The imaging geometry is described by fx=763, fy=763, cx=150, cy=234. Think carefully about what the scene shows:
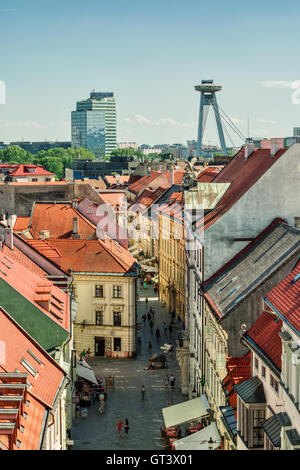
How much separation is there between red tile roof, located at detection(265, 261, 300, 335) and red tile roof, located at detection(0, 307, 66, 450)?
7.90m

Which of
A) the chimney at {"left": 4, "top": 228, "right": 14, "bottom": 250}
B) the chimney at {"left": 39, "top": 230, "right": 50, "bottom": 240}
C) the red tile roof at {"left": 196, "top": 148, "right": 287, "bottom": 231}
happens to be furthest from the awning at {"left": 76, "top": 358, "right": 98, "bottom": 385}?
the chimney at {"left": 39, "top": 230, "right": 50, "bottom": 240}

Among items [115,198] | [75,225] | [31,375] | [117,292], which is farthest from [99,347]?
[115,198]

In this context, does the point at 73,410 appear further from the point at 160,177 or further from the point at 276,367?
the point at 160,177

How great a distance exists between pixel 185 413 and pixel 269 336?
14401 mm

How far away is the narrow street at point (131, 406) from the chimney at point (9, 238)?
10.7m

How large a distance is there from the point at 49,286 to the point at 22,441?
17.8 metres

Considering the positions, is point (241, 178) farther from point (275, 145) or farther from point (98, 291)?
point (98, 291)

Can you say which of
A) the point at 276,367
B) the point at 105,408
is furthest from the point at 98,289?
the point at 276,367

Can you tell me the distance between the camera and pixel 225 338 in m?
34.2

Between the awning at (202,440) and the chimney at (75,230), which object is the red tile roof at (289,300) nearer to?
the awning at (202,440)

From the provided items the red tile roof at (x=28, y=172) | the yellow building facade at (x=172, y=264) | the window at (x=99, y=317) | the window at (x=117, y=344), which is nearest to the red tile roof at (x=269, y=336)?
the window at (x=99, y=317)

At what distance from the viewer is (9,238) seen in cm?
4453
